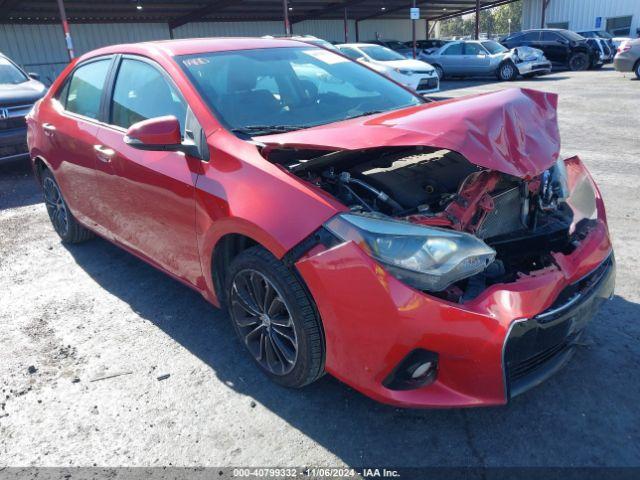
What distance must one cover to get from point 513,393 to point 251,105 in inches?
81.3

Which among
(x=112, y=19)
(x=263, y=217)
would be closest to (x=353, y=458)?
(x=263, y=217)

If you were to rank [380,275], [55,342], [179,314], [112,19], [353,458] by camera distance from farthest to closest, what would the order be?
[112,19], [179,314], [55,342], [353,458], [380,275]

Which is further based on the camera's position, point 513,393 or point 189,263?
point 189,263

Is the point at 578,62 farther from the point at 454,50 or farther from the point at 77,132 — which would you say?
the point at 77,132

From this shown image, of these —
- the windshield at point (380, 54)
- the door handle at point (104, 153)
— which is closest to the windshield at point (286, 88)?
the door handle at point (104, 153)

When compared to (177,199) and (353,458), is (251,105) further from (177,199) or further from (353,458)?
(353,458)

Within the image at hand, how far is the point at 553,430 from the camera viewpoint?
2297 mm

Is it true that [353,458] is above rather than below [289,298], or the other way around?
below

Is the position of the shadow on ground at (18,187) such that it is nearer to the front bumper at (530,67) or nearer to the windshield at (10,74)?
the windshield at (10,74)

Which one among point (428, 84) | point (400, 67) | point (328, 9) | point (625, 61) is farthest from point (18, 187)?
point (328, 9)

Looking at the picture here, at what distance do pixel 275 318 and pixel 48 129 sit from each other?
2.93 metres

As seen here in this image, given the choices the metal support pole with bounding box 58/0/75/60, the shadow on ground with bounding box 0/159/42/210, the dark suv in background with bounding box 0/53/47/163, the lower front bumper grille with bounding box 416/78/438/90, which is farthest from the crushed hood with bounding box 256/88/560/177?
the metal support pole with bounding box 58/0/75/60

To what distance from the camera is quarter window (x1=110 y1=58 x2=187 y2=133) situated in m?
3.05

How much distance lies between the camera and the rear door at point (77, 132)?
373 centimetres
